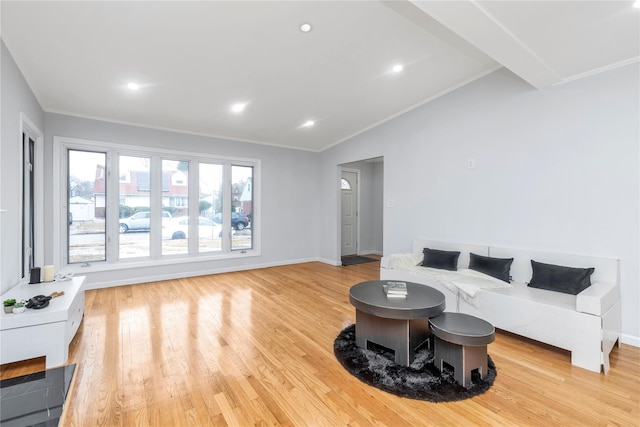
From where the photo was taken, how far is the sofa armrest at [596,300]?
7.68 feet

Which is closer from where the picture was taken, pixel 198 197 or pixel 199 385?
pixel 199 385

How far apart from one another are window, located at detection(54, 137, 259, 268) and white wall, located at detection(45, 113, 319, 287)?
0.15 metres

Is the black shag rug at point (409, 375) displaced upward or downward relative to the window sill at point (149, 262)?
downward

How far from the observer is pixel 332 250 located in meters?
6.68

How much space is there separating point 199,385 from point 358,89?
12.9 ft

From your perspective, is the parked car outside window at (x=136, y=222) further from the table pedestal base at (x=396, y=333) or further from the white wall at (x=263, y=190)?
the table pedestal base at (x=396, y=333)

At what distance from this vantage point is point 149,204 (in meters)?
5.02

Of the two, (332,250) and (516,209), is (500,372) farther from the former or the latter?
(332,250)

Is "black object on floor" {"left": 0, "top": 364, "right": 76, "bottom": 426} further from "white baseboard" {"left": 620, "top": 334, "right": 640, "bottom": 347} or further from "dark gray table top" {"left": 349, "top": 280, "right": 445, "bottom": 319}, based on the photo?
"white baseboard" {"left": 620, "top": 334, "right": 640, "bottom": 347}

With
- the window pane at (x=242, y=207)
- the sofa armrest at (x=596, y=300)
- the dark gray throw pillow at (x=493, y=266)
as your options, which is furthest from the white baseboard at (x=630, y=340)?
the window pane at (x=242, y=207)

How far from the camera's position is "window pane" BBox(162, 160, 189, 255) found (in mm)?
5184

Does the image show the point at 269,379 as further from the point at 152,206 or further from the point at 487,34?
the point at 152,206

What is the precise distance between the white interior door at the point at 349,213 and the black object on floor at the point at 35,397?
19.9ft

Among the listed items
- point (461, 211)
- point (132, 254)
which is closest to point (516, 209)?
point (461, 211)
